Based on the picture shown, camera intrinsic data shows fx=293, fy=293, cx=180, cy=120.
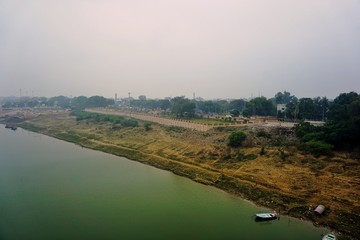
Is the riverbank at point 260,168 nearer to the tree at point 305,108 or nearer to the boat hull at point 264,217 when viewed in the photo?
the boat hull at point 264,217

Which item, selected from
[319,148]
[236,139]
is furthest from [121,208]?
[319,148]

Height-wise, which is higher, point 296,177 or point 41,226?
point 296,177

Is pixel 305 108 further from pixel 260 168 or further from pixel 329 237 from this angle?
pixel 329 237

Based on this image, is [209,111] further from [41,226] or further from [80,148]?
[41,226]

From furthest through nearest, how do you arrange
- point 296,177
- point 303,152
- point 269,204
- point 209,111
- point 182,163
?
point 209,111, point 182,163, point 303,152, point 296,177, point 269,204

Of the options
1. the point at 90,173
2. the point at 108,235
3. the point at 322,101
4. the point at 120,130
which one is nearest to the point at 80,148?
the point at 120,130

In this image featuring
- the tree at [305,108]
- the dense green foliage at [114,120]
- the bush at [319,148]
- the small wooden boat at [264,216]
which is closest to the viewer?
the small wooden boat at [264,216]

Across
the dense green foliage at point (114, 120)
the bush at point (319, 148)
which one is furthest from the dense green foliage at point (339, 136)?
the dense green foliage at point (114, 120)
